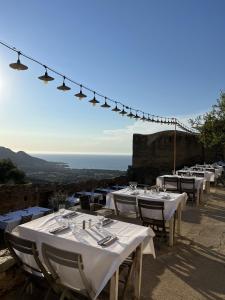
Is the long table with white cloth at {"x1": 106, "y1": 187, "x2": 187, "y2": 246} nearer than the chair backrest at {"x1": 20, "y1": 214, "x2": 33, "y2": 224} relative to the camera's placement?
Yes

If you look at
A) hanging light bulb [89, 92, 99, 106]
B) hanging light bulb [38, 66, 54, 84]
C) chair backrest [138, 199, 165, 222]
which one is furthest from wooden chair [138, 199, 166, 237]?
hanging light bulb [89, 92, 99, 106]

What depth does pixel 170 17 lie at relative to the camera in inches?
320

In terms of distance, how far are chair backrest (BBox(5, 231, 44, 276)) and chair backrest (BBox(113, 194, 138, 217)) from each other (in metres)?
2.60

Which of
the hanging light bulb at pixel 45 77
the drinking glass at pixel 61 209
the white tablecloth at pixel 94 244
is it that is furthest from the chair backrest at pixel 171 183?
the white tablecloth at pixel 94 244

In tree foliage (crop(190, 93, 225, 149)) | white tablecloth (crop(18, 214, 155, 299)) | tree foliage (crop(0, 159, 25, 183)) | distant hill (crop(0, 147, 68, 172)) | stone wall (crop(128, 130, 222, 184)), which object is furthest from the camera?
distant hill (crop(0, 147, 68, 172))

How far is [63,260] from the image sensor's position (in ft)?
7.90

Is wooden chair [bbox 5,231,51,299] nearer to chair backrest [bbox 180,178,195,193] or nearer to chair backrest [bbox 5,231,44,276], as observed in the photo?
chair backrest [bbox 5,231,44,276]

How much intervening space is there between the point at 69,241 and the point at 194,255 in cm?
231

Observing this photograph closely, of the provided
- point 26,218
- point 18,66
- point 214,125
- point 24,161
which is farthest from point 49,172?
point 18,66

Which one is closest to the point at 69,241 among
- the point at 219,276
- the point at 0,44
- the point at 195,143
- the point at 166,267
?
the point at 166,267

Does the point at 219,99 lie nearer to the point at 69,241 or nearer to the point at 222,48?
the point at 222,48

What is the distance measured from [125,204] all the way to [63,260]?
305cm

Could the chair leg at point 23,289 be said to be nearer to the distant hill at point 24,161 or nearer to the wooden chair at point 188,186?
the wooden chair at point 188,186

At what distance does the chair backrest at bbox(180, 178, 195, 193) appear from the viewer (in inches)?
315
